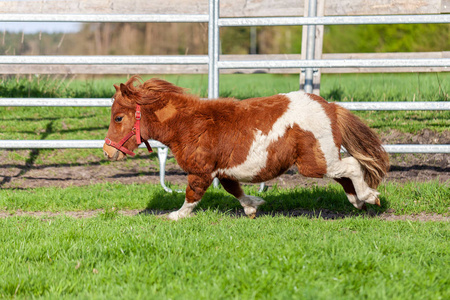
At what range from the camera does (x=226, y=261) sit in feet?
8.86

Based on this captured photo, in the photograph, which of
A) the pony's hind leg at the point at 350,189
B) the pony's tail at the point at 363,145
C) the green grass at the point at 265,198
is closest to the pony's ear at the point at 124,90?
the green grass at the point at 265,198

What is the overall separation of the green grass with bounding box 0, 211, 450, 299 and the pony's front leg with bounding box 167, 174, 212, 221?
0.31m

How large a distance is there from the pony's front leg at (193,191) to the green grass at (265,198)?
35 cm

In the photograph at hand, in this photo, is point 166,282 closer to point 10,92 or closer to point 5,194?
point 5,194

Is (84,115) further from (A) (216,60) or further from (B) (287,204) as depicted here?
(B) (287,204)

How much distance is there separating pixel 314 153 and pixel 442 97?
3.85 metres

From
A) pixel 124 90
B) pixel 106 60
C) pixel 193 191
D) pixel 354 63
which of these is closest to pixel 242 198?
pixel 193 191

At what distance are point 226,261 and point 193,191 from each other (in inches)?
48.9

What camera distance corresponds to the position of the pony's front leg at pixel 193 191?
3805mm

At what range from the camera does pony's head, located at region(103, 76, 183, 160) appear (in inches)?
149

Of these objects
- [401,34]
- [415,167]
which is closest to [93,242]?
[415,167]

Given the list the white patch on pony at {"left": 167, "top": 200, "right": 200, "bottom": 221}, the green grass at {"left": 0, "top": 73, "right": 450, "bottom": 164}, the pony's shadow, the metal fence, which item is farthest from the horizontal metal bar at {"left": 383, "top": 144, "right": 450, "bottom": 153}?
the white patch on pony at {"left": 167, "top": 200, "right": 200, "bottom": 221}

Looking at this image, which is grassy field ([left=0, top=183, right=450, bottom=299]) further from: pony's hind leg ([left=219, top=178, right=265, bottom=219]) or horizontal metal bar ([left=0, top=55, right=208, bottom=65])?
horizontal metal bar ([left=0, top=55, right=208, bottom=65])

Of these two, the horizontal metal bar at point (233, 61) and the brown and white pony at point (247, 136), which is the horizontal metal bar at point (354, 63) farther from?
the brown and white pony at point (247, 136)
